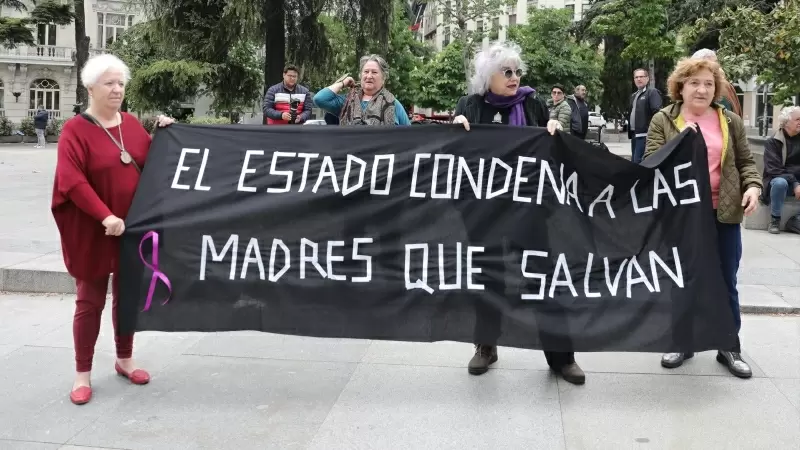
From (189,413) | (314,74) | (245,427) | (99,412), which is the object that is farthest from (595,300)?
(314,74)

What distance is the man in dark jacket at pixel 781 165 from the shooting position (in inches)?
364

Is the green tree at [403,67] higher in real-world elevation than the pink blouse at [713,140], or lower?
higher

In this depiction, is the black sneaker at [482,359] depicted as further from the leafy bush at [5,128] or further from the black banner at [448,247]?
the leafy bush at [5,128]

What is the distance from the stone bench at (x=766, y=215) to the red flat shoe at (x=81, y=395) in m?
8.17

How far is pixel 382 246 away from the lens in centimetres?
424

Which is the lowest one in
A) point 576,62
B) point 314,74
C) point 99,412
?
point 99,412

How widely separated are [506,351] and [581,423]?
1.23 metres

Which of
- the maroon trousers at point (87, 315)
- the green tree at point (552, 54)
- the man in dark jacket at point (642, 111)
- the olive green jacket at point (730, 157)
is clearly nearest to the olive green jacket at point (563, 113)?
the man in dark jacket at point (642, 111)

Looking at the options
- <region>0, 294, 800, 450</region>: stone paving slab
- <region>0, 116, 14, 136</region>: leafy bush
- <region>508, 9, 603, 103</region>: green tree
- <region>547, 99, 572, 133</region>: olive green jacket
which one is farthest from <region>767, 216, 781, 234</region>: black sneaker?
<region>0, 116, 14, 136</region>: leafy bush

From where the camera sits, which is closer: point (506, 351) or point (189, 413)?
point (189, 413)

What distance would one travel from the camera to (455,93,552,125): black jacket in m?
4.56

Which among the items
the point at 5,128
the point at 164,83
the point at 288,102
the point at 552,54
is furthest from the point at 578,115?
the point at 5,128

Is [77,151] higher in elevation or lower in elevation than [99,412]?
higher

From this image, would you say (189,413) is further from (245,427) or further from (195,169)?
(195,169)
